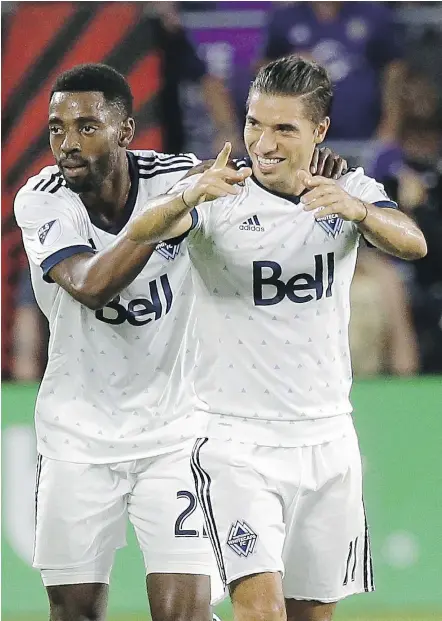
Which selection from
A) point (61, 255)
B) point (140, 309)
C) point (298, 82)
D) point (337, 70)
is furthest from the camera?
point (337, 70)

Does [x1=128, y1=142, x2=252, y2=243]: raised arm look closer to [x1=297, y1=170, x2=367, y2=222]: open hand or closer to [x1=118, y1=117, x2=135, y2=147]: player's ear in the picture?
[x1=297, y1=170, x2=367, y2=222]: open hand

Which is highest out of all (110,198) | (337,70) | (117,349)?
(337,70)

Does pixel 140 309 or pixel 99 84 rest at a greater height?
pixel 99 84

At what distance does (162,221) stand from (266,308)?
490 mm

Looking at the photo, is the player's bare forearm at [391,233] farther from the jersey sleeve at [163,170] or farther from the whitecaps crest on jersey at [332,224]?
the jersey sleeve at [163,170]

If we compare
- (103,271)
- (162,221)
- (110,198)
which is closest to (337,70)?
(110,198)

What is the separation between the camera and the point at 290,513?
4062 mm

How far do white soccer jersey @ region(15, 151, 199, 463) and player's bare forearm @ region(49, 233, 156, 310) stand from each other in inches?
8.1

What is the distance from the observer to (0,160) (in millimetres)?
7613

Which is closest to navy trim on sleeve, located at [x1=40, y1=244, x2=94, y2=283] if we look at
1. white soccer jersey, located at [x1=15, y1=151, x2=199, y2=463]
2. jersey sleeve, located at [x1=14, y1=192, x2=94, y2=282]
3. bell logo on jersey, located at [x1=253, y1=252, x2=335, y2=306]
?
jersey sleeve, located at [x1=14, y1=192, x2=94, y2=282]

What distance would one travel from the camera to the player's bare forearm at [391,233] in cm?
378

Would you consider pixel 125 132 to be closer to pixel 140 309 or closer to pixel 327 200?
pixel 140 309

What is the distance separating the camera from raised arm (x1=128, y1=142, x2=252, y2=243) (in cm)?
361

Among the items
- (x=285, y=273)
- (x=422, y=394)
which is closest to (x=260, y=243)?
(x=285, y=273)
